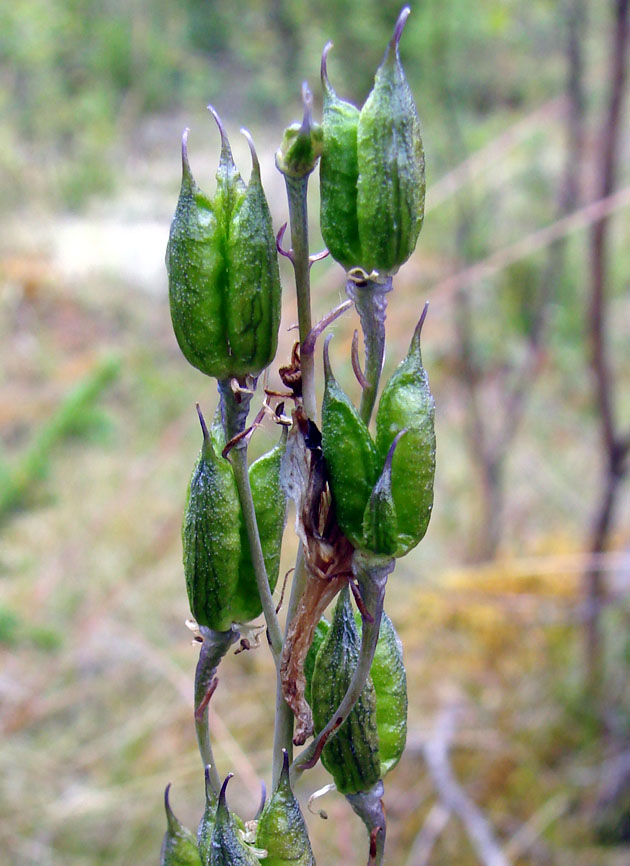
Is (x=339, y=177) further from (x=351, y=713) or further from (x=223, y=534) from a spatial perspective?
(x=351, y=713)

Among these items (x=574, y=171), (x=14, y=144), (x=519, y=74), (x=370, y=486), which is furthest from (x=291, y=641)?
(x=14, y=144)

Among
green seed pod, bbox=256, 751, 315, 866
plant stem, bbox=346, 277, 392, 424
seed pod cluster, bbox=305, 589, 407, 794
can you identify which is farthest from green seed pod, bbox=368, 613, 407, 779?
plant stem, bbox=346, 277, 392, 424

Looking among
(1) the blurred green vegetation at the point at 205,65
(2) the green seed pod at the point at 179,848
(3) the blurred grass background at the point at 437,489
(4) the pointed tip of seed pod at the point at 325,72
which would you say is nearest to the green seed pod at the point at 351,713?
(2) the green seed pod at the point at 179,848

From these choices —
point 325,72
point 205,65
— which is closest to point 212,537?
point 325,72

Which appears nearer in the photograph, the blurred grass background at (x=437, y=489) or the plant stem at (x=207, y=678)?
the plant stem at (x=207, y=678)

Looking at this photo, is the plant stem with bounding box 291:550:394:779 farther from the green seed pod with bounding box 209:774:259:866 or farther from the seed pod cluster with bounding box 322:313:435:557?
the green seed pod with bounding box 209:774:259:866

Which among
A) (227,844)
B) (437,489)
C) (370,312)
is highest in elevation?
(437,489)

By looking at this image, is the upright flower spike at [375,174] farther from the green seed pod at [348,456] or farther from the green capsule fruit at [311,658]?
the green capsule fruit at [311,658]
